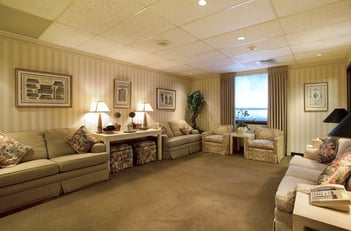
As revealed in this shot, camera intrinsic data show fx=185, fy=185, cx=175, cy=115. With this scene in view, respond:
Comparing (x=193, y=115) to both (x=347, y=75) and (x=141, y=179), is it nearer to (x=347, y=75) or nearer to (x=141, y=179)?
(x=141, y=179)

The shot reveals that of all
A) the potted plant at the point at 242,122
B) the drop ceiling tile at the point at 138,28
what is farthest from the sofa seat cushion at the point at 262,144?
the drop ceiling tile at the point at 138,28

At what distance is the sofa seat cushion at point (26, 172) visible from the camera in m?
2.31

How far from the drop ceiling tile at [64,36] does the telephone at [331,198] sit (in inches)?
141

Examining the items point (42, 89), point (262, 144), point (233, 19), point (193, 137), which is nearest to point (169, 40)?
point (233, 19)

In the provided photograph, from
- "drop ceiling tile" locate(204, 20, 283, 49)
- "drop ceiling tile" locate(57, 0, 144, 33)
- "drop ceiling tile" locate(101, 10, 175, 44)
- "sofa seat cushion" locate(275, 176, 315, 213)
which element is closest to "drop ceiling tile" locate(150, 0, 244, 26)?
"drop ceiling tile" locate(101, 10, 175, 44)

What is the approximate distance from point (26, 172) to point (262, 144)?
185 inches

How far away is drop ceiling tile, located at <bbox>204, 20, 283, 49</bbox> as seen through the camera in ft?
9.20

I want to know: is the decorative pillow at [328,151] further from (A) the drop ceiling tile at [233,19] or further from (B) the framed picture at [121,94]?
(B) the framed picture at [121,94]

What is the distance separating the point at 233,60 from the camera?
465 cm

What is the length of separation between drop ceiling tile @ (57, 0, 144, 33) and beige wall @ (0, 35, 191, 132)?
122cm

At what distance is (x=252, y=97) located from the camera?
5.88 meters

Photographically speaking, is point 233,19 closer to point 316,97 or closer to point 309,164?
point 309,164

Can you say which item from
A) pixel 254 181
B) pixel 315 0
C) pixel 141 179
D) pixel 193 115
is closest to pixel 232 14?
pixel 315 0

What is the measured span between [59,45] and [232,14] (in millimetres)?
3188
